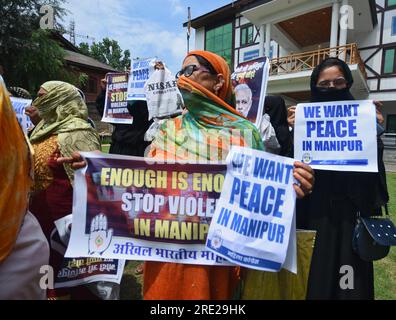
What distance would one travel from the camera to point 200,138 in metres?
1.72

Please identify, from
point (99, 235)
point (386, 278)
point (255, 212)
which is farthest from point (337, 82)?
point (386, 278)

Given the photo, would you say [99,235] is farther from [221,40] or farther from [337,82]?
[221,40]

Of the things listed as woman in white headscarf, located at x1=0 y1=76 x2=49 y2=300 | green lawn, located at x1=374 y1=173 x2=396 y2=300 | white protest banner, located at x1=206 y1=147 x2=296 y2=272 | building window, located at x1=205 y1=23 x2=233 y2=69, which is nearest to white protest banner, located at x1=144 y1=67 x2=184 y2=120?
white protest banner, located at x1=206 y1=147 x2=296 y2=272

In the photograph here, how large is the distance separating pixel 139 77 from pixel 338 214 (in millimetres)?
3065

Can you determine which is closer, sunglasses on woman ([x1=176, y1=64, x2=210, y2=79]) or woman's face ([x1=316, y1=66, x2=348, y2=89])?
sunglasses on woman ([x1=176, y1=64, x2=210, y2=79])

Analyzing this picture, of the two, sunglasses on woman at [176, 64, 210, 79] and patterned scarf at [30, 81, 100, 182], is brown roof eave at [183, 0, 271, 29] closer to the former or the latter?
patterned scarf at [30, 81, 100, 182]

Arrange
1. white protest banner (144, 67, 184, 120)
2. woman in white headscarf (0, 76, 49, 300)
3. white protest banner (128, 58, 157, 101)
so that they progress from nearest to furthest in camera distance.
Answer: woman in white headscarf (0, 76, 49, 300), white protest banner (144, 67, 184, 120), white protest banner (128, 58, 157, 101)

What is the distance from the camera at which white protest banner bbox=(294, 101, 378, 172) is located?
76.2 inches

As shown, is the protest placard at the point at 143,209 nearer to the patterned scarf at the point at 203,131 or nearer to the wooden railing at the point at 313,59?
the patterned scarf at the point at 203,131

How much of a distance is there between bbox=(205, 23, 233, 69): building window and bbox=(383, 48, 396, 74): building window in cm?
1044

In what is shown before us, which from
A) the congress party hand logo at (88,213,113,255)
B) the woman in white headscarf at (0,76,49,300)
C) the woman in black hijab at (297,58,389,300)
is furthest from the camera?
the woman in black hijab at (297,58,389,300)

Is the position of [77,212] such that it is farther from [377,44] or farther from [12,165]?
[377,44]

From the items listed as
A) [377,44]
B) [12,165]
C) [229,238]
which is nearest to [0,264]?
[12,165]

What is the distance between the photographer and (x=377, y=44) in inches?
706
